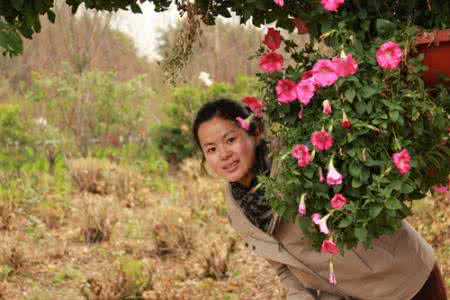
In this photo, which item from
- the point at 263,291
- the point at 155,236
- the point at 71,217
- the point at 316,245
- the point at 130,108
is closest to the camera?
the point at 316,245

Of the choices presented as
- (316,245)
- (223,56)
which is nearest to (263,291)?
(316,245)

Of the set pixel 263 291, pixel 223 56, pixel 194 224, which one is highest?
pixel 223 56

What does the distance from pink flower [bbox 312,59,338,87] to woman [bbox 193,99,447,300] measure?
0.74 meters

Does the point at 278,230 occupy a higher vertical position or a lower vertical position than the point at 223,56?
lower

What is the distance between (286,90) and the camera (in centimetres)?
141

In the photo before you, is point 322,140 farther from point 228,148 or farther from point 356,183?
point 228,148

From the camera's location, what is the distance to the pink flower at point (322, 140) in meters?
1.33

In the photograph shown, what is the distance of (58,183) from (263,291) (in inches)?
137

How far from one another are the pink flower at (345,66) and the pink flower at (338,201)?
0.25 metres

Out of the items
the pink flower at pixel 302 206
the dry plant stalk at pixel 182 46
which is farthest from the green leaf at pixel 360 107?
the dry plant stalk at pixel 182 46

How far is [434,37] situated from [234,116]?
0.82 m

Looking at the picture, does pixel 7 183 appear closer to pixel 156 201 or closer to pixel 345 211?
pixel 156 201

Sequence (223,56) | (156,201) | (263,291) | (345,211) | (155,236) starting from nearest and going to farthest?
(345,211) → (263,291) → (155,236) → (156,201) → (223,56)

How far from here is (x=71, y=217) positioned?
624 cm
